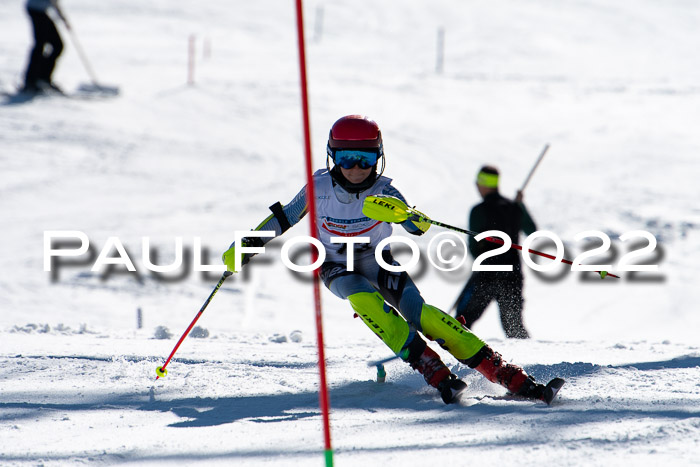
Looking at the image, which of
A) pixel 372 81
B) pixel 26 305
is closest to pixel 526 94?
pixel 372 81

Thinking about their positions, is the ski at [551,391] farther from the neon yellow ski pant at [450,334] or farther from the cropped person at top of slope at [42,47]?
the cropped person at top of slope at [42,47]

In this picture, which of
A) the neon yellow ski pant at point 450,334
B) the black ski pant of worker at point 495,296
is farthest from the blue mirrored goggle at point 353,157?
the black ski pant of worker at point 495,296

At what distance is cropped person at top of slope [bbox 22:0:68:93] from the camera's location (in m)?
14.2

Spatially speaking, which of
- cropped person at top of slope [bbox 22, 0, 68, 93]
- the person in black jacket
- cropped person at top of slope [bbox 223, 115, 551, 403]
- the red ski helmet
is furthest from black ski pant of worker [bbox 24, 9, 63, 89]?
the red ski helmet

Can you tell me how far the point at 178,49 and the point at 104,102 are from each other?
24.6ft

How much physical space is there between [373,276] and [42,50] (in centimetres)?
1250

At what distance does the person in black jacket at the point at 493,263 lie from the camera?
6172 millimetres

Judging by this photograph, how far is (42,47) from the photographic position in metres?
14.7

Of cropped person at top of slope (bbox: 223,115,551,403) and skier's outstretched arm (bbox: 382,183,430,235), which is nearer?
cropped person at top of slope (bbox: 223,115,551,403)

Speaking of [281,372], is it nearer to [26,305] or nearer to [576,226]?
[26,305]

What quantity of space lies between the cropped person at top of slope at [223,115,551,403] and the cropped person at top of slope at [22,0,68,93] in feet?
37.3

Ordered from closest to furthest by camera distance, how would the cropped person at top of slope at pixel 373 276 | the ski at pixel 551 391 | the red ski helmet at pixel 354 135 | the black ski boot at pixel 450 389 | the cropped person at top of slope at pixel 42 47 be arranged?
the ski at pixel 551 391 < the black ski boot at pixel 450 389 < the cropped person at top of slope at pixel 373 276 < the red ski helmet at pixel 354 135 < the cropped person at top of slope at pixel 42 47

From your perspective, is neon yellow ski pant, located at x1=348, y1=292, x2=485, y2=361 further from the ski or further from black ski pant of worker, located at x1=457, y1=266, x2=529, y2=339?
black ski pant of worker, located at x1=457, y1=266, x2=529, y2=339

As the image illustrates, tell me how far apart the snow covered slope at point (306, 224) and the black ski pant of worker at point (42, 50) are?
66 cm
